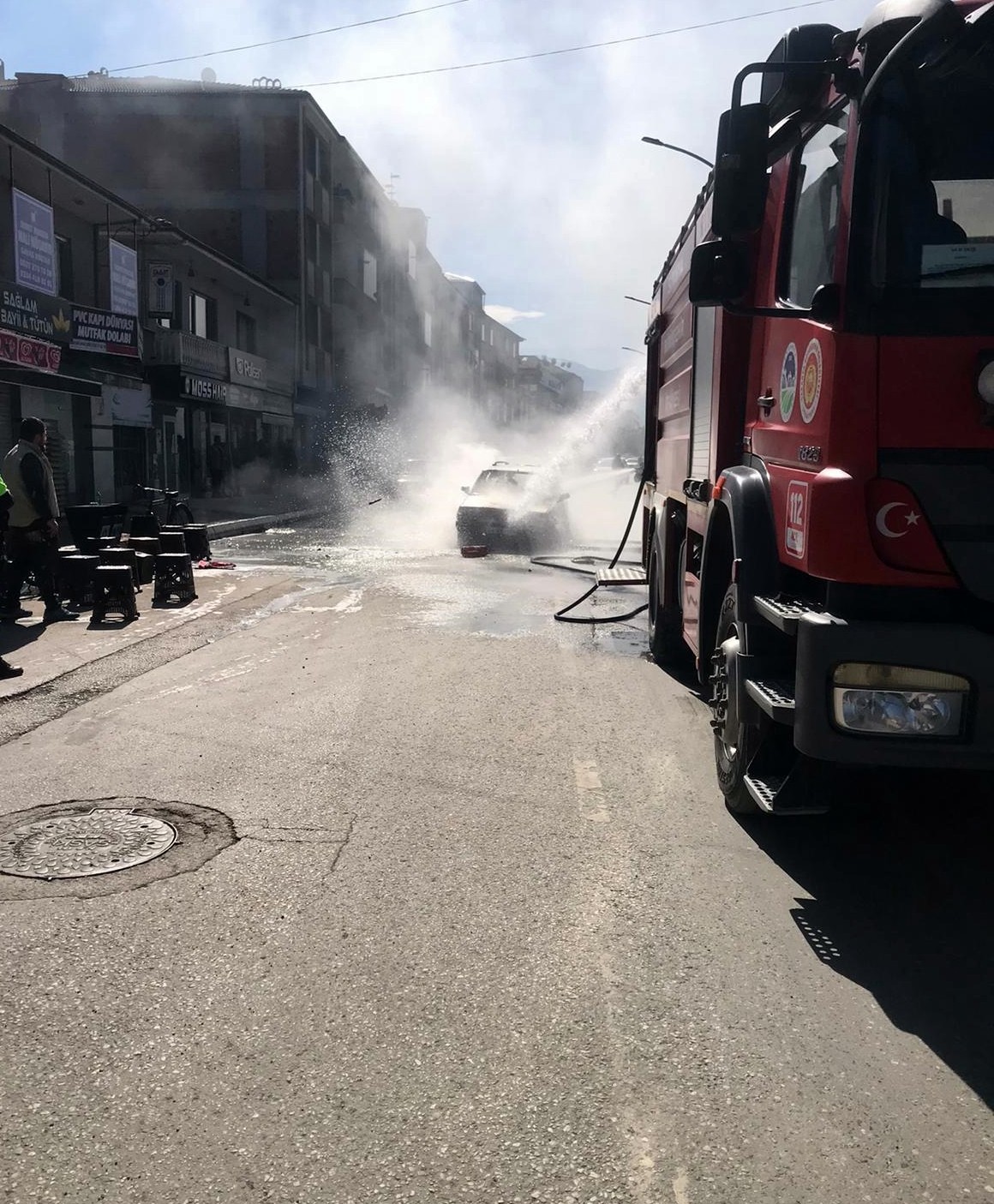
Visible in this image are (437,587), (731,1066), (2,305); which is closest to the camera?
(731,1066)

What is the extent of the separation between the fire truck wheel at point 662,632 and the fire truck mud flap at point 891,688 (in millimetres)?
4829

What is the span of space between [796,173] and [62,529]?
17.7 m

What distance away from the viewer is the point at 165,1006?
2.99 meters

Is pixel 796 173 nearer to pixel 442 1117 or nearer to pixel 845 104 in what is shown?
pixel 845 104

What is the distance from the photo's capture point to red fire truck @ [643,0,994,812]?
3322mm

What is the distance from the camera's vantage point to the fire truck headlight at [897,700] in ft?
10.7

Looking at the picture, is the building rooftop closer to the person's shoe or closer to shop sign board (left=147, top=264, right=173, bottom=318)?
shop sign board (left=147, top=264, right=173, bottom=318)

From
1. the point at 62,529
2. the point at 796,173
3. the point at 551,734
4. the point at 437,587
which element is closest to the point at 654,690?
the point at 551,734

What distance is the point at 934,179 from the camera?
3.53m

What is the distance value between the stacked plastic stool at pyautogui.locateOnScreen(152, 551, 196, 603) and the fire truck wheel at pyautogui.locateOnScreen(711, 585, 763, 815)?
8.00 metres

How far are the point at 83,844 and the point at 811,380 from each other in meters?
3.28

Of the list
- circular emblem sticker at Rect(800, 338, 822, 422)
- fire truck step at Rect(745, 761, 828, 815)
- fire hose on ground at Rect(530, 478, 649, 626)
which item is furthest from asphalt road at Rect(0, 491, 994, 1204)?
fire hose on ground at Rect(530, 478, 649, 626)

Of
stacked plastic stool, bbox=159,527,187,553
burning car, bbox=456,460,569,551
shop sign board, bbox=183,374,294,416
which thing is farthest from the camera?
shop sign board, bbox=183,374,294,416

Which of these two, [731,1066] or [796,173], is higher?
[796,173]
